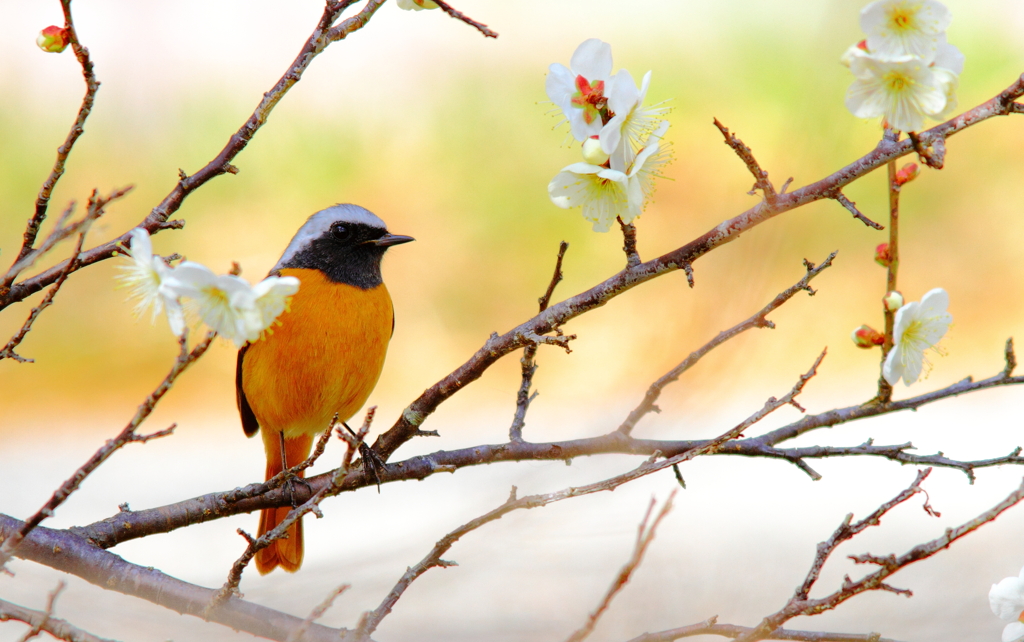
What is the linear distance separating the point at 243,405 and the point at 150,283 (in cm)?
190

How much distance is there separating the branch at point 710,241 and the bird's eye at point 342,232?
1.25m

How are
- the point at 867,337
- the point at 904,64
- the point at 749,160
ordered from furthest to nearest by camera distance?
the point at 867,337 < the point at 749,160 < the point at 904,64

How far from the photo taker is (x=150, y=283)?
1.03 metres

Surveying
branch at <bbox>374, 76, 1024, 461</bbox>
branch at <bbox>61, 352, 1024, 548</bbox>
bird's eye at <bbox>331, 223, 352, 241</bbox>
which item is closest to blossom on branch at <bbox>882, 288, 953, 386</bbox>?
branch at <bbox>61, 352, 1024, 548</bbox>

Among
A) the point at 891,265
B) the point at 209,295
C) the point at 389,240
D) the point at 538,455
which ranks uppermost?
the point at 389,240

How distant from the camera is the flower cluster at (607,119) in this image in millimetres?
1265

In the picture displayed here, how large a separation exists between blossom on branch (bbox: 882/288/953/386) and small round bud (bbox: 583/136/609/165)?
0.55 m

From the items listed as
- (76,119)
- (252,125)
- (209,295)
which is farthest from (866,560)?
(76,119)

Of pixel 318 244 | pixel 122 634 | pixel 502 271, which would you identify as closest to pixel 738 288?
pixel 122 634

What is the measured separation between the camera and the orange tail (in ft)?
8.99

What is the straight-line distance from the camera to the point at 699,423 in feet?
5.92

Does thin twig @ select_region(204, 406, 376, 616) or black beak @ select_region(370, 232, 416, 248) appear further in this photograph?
black beak @ select_region(370, 232, 416, 248)

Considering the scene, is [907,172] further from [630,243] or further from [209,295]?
[209,295]

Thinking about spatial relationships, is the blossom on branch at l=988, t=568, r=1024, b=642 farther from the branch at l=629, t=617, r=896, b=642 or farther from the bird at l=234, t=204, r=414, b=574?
the bird at l=234, t=204, r=414, b=574
